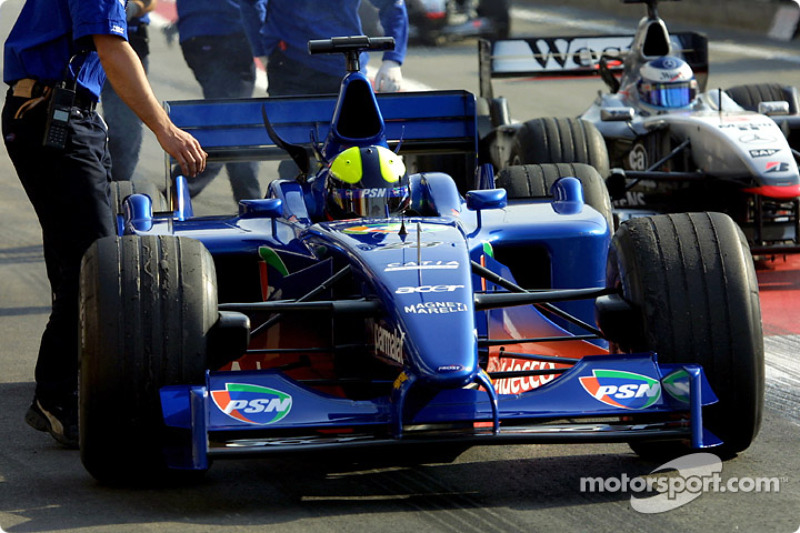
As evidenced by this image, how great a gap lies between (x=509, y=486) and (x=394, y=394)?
0.60 meters

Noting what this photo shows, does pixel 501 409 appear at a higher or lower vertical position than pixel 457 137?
lower

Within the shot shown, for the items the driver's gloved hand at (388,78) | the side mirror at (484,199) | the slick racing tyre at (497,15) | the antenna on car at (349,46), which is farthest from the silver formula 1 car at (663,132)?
the slick racing tyre at (497,15)

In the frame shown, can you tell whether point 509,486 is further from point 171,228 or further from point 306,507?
point 171,228

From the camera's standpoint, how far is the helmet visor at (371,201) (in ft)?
21.0

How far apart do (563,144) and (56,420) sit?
16.1ft

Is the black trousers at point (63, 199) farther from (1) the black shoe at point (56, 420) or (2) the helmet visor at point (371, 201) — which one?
(2) the helmet visor at point (371, 201)

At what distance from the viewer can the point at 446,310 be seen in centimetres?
509

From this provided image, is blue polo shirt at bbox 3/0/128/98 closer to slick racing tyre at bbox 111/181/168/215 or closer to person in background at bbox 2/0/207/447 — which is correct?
person in background at bbox 2/0/207/447

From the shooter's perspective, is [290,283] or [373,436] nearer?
[373,436]

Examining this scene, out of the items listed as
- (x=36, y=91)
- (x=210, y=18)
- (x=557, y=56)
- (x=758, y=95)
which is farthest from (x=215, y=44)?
(x=36, y=91)

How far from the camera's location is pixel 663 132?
10773 millimetres

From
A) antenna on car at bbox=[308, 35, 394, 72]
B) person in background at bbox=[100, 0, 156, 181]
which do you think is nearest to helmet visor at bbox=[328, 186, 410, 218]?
antenna on car at bbox=[308, 35, 394, 72]

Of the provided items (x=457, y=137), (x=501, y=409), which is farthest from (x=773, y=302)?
(x=501, y=409)

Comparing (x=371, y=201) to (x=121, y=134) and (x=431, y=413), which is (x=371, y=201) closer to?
(x=431, y=413)
